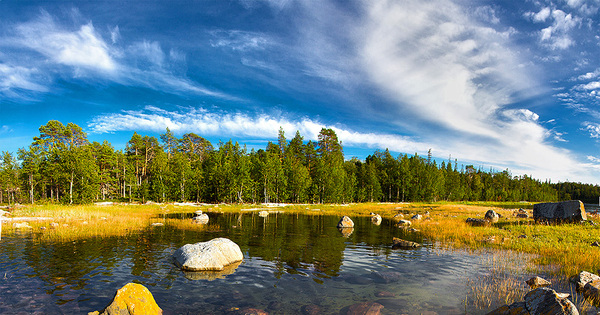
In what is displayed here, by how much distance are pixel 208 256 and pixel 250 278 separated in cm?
300

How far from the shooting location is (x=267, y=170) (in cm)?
7288

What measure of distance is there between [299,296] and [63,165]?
60071 mm

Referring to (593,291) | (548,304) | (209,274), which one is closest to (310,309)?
(209,274)

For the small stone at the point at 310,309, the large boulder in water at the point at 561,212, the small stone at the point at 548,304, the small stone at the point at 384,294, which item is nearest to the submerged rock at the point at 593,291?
the small stone at the point at 548,304

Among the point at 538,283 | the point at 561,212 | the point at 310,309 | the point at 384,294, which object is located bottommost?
the point at 384,294

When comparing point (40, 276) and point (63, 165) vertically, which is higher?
point (63, 165)

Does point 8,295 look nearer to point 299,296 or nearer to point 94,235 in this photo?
point 299,296

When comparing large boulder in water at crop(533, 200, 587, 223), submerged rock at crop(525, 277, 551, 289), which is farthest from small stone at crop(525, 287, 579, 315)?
large boulder in water at crop(533, 200, 587, 223)

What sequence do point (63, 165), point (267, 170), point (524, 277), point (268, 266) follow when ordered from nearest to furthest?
point (524, 277)
point (268, 266)
point (63, 165)
point (267, 170)

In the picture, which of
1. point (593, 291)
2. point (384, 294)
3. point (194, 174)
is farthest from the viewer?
point (194, 174)

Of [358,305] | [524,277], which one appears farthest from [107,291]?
[524,277]

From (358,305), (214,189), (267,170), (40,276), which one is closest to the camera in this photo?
(358,305)

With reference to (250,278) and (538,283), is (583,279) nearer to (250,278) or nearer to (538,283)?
(538,283)

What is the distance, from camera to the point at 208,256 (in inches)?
557
